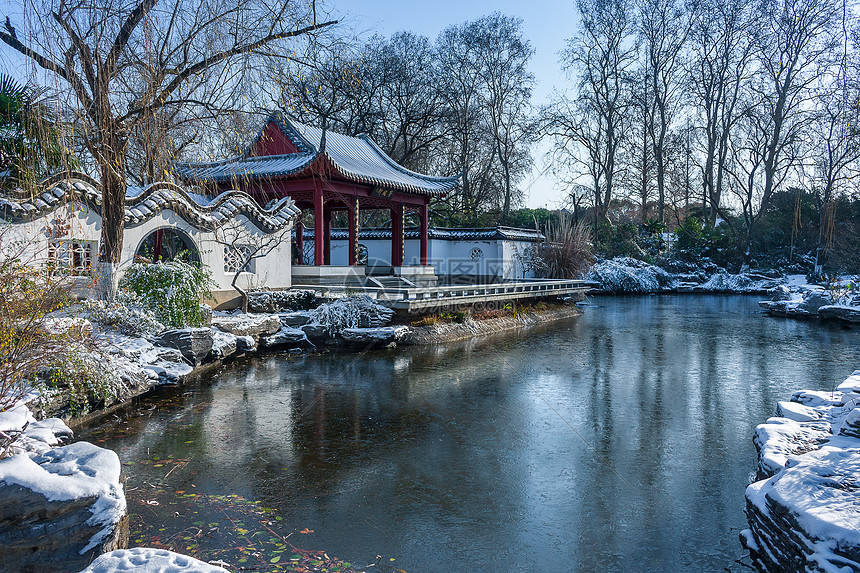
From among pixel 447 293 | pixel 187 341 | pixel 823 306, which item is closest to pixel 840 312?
pixel 823 306

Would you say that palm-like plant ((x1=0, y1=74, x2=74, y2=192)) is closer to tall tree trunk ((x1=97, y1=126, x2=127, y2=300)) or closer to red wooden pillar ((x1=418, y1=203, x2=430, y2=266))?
tall tree trunk ((x1=97, y1=126, x2=127, y2=300))

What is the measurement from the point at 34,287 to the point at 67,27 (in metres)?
3.11

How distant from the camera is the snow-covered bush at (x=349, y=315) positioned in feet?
38.1

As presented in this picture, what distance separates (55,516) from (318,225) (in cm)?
1293

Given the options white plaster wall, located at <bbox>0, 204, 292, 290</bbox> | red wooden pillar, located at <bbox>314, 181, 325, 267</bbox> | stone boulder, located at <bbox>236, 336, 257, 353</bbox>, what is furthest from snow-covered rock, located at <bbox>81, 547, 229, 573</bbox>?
red wooden pillar, located at <bbox>314, 181, 325, 267</bbox>

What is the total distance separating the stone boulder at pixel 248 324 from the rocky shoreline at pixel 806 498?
27.9 feet

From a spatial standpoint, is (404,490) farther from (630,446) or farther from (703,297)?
(703,297)

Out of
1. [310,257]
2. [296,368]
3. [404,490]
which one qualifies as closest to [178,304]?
[296,368]

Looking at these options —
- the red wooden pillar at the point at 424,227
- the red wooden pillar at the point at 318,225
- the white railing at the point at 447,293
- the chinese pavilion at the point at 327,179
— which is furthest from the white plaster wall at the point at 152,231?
the red wooden pillar at the point at 424,227

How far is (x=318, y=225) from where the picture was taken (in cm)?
1563

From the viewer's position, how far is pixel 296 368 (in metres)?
9.60

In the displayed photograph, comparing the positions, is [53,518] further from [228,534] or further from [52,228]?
[52,228]

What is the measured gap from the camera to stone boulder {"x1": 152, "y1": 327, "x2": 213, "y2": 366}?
8.65 m

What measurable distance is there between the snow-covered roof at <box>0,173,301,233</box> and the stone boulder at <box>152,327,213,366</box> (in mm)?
2112
